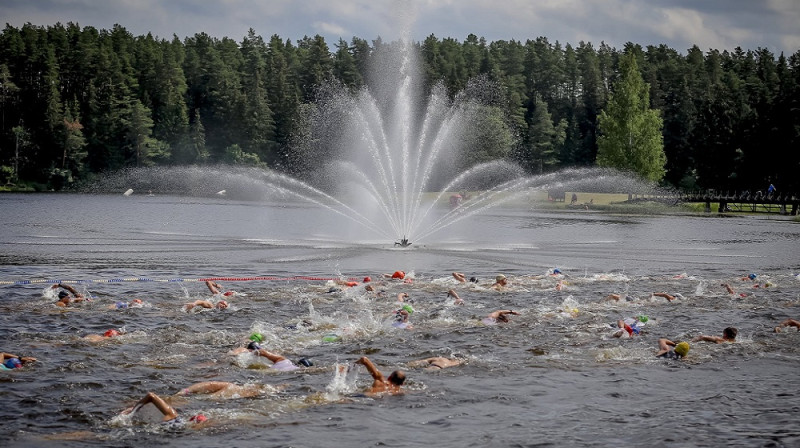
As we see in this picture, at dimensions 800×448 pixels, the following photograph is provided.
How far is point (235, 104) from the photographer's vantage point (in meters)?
158

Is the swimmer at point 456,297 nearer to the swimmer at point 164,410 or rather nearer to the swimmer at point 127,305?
the swimmer at point 127,305

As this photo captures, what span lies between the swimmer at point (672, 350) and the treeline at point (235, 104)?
109 metres

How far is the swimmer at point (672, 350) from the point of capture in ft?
73.4

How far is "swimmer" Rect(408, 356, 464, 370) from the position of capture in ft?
67.5

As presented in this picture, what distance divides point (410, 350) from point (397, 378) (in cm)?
408

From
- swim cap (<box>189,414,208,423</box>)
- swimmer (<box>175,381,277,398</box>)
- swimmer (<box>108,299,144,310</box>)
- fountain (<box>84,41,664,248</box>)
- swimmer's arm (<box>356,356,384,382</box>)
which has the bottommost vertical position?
swim cap (<box>189,414,208,423</box>)

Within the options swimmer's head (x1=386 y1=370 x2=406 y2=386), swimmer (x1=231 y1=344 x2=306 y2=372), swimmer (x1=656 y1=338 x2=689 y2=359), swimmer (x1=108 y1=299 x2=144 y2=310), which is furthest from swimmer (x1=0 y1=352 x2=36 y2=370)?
swimmer (x1=656 y1=338 x2=689 y2=359)

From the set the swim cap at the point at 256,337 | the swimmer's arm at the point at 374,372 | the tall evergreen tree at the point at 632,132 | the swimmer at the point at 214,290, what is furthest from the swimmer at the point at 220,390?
the tall evergreen tree at the point at 632,132

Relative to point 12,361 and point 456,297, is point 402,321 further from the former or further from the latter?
point 12,361

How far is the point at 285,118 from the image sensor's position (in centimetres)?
15412

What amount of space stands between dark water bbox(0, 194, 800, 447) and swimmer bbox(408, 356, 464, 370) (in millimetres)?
255

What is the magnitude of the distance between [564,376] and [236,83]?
509 ft

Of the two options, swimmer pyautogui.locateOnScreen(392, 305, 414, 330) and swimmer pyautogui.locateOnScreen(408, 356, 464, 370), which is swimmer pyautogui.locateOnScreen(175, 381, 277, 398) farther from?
swimmer pyautogui.locateOnScreen(392, 305, 414, 330)

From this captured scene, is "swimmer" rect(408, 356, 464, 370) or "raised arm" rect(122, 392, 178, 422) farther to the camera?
"swimmer" rect(408, 356, 464, 370)
